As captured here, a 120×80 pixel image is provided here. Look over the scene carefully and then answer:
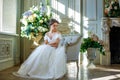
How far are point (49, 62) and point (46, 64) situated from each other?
6 centimetres

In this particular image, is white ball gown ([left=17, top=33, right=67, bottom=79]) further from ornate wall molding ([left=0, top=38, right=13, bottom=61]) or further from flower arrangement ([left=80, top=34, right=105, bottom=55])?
flower arrangement ([left=80, top=34, right=105, bottom=55])

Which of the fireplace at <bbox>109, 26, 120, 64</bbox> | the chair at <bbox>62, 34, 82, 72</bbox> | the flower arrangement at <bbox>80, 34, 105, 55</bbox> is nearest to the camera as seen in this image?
the chair at <bbox>62, 34, 82, 72</bbox>

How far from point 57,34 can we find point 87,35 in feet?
8.86

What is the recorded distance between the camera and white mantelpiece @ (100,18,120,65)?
6684 millimetres

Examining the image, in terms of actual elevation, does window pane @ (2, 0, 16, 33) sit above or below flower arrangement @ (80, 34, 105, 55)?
above

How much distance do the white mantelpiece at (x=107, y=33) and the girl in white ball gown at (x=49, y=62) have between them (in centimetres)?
275

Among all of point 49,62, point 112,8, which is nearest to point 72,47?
point 49,62

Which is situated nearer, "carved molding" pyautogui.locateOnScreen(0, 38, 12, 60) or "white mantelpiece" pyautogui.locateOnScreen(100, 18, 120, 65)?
"carved molding" pyautogui.locateOnScreen(0, 38, 12, 60)

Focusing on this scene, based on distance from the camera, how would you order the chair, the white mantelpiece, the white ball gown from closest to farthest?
the white ball gown → the chair → the white mantelpiece

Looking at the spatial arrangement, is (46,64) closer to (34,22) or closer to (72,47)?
Answer: (72,47)

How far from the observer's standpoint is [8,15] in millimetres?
6238

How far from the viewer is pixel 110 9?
6.80 metres

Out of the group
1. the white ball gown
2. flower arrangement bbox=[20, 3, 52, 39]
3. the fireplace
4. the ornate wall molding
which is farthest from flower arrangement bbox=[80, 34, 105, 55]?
the white ball gown

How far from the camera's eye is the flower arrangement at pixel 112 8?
22.2 feet
